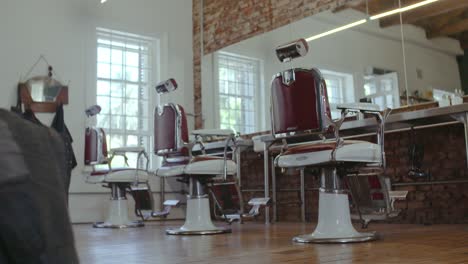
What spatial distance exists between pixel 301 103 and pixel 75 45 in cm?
444

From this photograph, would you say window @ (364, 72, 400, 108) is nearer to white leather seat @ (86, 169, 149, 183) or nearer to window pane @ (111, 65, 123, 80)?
white leather seat @ (86, 169, 149, 183)

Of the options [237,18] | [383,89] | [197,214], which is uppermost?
[237,18]

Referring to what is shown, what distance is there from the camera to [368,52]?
16.4 feet

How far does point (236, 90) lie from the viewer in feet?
22.2

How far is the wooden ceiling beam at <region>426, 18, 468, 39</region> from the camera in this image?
14.2 ft

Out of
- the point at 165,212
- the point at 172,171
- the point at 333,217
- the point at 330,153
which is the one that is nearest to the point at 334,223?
the point at 333,217

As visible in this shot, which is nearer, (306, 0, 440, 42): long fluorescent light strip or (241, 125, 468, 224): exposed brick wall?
(241, 125, 468, 224): exposed brick wall

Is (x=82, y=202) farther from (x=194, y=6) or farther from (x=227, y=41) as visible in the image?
(x=194, y=6)

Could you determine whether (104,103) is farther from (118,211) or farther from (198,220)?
(198,220)

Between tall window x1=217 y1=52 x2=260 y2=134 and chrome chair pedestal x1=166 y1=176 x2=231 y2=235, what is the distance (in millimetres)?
2664

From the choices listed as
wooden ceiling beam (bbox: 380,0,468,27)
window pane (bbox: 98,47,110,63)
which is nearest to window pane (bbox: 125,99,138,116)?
window pane (bbox: 98,47,110,63)

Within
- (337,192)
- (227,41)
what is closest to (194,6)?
(227,41)

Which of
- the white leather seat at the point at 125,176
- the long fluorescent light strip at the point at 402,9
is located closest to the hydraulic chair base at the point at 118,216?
the white leather seat at the point at 125,176

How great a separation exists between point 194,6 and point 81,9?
71.9 inches
